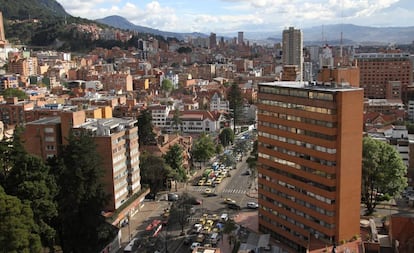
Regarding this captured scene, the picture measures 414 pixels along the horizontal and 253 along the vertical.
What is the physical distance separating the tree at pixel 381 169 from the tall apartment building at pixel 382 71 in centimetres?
4431

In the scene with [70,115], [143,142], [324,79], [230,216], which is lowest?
[230,216]

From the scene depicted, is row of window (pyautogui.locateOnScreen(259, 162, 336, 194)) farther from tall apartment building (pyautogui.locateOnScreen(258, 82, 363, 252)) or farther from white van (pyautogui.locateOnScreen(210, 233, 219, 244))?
white van (pyautogui.locateOnScreen(210, 233, 219, 244))

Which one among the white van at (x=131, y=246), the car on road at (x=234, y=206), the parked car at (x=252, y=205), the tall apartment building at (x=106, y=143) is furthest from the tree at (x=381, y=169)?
the tall apartment building at (x=106, y=143)

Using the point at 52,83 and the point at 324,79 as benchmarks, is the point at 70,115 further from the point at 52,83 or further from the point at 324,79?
the point at 52,83

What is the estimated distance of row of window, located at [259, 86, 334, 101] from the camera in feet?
66.3

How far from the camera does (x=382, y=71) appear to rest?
68.4 m

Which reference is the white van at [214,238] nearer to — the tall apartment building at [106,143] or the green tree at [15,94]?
the tall apartment building at [106,143]

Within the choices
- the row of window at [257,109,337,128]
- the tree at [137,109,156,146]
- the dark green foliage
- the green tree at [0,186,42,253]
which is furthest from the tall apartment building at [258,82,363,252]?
the tree at [137,109,156,146]

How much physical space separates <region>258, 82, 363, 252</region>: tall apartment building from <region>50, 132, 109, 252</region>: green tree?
8.54 m

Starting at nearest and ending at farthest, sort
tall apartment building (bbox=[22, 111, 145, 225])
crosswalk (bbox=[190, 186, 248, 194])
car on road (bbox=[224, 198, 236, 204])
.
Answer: tall apartment building (bbox=[22, 111, 145, 225]) < car on road (bbox=[224, 198, 236, 204]) < crosswalk (bbox=[190, 186, 248, 194])

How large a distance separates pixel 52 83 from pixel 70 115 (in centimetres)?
5239

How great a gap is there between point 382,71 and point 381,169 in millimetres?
46621

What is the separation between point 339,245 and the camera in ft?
67.8

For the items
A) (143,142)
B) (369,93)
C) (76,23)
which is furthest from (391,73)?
(76,23)
